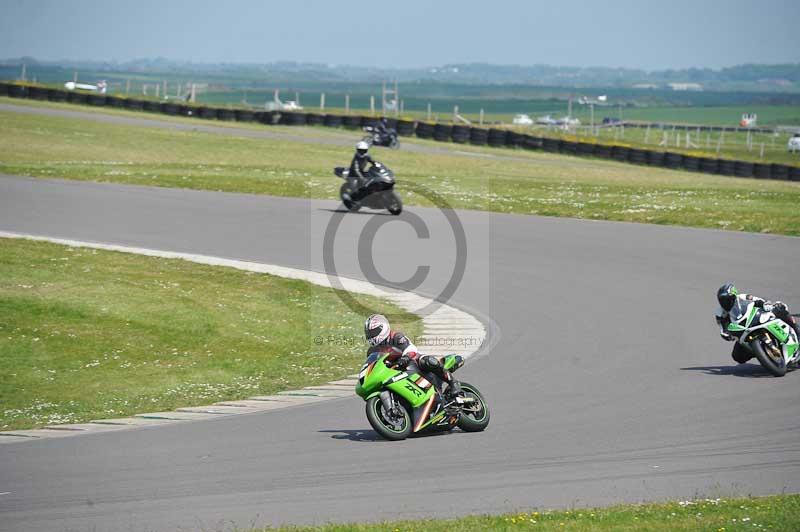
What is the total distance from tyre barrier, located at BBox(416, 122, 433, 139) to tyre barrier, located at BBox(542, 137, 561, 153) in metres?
7.23

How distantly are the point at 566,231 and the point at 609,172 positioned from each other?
18.7 meters

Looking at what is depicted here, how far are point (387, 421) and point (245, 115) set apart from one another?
194ft

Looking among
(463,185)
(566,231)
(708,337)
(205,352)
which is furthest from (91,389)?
(463,185)

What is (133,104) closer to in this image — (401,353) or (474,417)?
(401,353)

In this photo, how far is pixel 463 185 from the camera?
125ft

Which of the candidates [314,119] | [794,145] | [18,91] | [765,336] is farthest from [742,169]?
[18,91]

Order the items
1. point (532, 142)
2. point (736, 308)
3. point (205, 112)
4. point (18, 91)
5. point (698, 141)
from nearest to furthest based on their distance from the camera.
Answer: point (736, 308), point (532, 142), point (205, 112), point (18, 91), point (698, 141)

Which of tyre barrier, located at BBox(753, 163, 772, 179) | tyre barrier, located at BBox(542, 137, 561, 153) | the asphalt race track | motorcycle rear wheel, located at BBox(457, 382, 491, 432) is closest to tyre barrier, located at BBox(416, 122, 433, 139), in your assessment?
tyre barrier, located at BBox(542, 137, 561, 153)

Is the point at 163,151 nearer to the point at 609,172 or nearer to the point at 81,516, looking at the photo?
the point at 609,172

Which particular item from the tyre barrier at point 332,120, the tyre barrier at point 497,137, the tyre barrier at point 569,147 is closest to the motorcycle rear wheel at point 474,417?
the tyre barrier at point 569,147

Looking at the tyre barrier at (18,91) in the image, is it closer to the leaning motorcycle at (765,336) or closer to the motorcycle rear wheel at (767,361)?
the leaning motorcycle at (765,336)

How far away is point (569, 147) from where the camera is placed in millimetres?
56688

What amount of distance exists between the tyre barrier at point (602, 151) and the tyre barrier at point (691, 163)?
4.91 meters

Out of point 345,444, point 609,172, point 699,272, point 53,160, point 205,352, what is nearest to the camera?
point 345,444
